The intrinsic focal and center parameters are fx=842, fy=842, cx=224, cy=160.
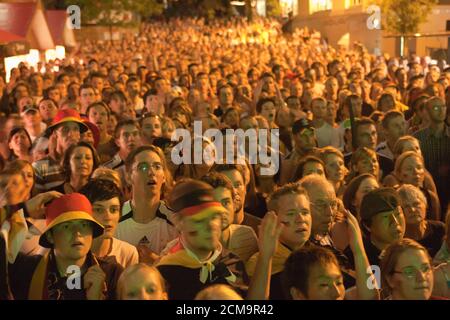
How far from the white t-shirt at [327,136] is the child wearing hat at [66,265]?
5.08 metres

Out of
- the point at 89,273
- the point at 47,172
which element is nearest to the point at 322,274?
the point at 89,273

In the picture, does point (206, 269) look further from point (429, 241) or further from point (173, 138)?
point (173, 138)

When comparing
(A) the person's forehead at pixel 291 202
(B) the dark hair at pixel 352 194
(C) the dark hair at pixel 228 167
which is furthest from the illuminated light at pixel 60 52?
(A) the person's forehead at pixel 291 202

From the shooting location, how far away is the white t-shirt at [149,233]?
554 cm

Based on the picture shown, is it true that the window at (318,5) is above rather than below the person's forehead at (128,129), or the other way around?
above

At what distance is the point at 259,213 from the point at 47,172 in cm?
178

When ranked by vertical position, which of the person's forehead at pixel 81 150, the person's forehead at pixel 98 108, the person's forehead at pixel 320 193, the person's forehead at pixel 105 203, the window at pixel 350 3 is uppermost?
the window at pixel 350 3

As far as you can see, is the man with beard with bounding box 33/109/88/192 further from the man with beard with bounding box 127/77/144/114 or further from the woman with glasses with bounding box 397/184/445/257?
the man with beard with bounding box 127/77/144/114

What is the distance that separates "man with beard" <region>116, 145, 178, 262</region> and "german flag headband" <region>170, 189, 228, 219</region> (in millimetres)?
860

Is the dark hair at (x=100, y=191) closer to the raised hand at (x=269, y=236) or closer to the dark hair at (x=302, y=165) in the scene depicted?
the raised hand at (x=269, y=236)

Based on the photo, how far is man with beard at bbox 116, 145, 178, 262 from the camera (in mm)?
5555

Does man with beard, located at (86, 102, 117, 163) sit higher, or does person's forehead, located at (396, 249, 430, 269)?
man with beard, located at (86, 102, 117, 163)

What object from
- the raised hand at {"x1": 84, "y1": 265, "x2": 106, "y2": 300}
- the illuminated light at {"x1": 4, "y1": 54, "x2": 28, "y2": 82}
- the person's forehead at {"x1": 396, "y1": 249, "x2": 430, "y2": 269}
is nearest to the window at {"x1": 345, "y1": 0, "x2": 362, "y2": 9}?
the illuminated light at {"x1": 4, "y1": 54, "x2": 28, "y2": 82}

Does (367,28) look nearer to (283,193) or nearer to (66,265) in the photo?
(283,193)
